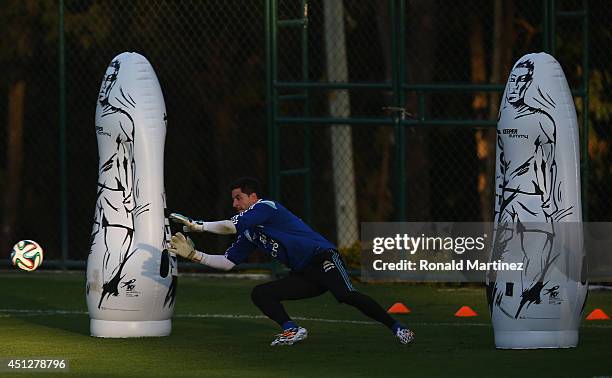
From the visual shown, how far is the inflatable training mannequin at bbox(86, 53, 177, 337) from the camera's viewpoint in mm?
15273

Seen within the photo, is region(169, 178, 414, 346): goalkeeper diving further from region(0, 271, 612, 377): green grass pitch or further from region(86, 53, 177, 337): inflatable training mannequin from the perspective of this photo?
region(86, 53, 177, 337): inflatable training mannequin

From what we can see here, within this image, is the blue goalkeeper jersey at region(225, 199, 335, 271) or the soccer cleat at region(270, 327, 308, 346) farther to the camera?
the blue goalkeeper jersey at region(225, 199, 335, 271)

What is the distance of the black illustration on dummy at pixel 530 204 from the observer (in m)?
14.2

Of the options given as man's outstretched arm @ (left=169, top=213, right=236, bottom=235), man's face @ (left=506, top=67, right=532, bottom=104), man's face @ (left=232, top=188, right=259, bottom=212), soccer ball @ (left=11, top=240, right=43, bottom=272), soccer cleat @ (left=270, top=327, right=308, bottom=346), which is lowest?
soccer cleat @ (left=270, top=327, right=308, bottom=346)

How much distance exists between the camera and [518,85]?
570 inches

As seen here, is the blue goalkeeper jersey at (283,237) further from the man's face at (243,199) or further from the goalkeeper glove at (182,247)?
the goalkeeper glove at (182,247)

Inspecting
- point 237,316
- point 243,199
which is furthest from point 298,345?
point 237,316

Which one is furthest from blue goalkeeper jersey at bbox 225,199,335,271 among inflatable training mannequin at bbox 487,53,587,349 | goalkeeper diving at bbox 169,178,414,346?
inflatable training mannequin at bbox 487,53,587,349

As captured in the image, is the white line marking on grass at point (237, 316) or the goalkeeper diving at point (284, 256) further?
the white line marking on grass at point (237, 316)

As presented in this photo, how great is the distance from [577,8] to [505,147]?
10.9m

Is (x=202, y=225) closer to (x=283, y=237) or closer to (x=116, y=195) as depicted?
(x=283, y=237)

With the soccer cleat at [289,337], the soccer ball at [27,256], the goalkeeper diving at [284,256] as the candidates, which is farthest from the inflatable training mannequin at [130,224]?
the soccer cleat at [289,337]

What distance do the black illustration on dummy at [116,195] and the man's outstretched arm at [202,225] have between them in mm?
959

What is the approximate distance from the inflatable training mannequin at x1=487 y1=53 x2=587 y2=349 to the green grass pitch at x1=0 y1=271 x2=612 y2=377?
264 millimetres
